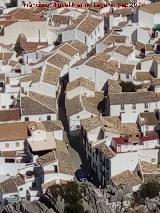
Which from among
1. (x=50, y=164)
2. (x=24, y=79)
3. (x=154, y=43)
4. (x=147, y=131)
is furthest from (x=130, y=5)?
(x=50, y=164)

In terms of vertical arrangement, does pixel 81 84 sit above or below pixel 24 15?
below

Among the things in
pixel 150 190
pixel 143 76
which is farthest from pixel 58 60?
pixel 150 190

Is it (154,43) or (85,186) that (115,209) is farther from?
(154,43)

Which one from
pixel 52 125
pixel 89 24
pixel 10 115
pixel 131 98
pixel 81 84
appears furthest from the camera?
pixel 89 24

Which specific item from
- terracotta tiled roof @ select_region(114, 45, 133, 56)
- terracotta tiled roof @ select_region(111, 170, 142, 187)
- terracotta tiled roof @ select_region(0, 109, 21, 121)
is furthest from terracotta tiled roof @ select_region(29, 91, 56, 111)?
terracotta tiled roof @ select_region(111, 170, 142, 187)

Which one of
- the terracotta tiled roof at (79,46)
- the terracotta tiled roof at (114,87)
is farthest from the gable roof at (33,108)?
the terracotta tiled roof at (79,46)

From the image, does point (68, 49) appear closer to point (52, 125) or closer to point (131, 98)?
point (131, 98)

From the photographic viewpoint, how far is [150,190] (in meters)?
33.5

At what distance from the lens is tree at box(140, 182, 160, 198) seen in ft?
110

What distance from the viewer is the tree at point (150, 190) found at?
33.4 m

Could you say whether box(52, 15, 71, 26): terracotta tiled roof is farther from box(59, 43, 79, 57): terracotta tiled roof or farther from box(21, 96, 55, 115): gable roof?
box(21, 96, 55, 115): gable roof

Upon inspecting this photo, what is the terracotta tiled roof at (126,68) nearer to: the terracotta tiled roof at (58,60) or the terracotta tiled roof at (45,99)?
the terracotta tiled roof at (58,60)

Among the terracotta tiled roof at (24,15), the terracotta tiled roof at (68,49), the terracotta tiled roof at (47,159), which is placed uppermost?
the terracotta tiled roof at (24,15)

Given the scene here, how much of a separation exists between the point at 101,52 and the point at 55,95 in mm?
5869
